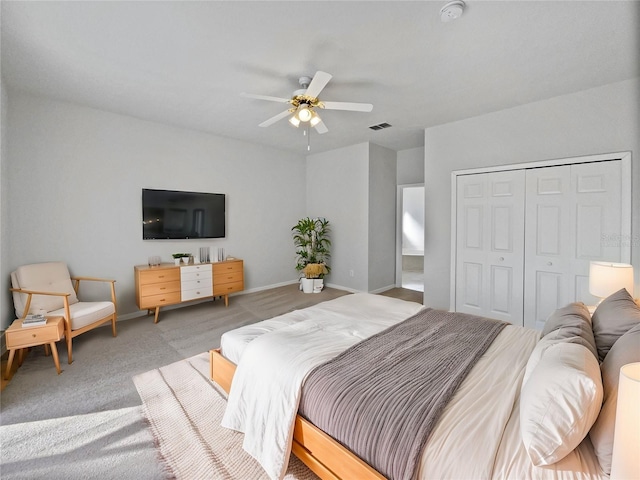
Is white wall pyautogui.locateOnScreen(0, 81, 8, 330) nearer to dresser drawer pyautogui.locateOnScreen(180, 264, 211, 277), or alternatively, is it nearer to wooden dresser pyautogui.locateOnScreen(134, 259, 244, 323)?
wooden dresser pyautogui.locateOnScreen(134, 259, 244, 323)

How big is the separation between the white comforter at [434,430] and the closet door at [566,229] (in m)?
1.72

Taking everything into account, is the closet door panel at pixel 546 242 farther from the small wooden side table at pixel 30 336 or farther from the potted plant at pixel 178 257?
the small wooden side table at pixel 30 336

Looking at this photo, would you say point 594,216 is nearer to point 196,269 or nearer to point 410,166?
point 410,166

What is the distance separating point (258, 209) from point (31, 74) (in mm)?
3293

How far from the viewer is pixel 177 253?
172 inches

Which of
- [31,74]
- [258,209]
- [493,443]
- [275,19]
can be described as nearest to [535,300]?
[493,443]

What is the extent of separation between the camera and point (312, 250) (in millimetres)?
5758

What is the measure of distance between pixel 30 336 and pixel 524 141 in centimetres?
546

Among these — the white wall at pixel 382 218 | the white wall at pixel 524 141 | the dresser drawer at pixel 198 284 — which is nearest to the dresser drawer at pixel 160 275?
the dresser drawer at pixel 198 284

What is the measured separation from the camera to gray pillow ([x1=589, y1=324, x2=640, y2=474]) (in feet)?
3.01

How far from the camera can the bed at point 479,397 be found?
0.94 metres

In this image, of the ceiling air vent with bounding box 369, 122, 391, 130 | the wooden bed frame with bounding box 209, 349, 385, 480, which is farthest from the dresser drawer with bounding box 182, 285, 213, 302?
the ceiling air vent with bounding box 369, 122, 391, 130

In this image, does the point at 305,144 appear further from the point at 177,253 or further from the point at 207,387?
the point at 207,387

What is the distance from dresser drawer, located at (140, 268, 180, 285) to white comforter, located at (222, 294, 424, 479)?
222 cm
